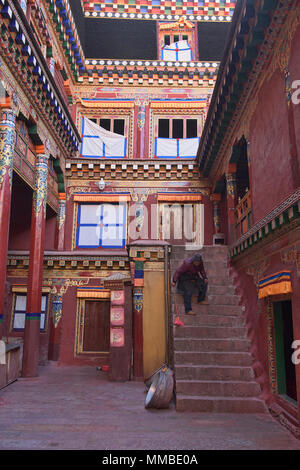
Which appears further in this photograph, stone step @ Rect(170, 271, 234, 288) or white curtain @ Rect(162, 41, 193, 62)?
white curtain @ Rect(162, 41, 193, 62)

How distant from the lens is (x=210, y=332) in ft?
23.7

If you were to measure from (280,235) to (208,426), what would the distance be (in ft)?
9.98

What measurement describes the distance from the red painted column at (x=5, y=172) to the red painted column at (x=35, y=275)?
73.9 inches

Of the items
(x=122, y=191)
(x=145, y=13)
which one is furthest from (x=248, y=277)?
(x=145, y=13)

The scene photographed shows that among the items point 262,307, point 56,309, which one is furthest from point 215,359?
point 56,309

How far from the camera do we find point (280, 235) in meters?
5.73

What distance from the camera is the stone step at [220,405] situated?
575 centimetres

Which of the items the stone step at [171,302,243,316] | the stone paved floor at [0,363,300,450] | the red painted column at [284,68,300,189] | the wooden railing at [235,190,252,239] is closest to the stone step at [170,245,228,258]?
the wooden railing at [235,190,252,239]

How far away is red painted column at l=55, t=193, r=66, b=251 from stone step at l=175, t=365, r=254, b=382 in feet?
27.3

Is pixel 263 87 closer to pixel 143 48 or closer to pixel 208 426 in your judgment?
pixel 208 426

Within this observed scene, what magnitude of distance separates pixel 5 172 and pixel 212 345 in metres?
5.58

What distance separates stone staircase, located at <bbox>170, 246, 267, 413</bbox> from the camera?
5797mm

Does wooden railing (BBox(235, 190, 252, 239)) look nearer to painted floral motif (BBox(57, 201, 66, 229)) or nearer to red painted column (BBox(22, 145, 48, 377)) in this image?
red painted column (BBox(22, 145, 48, 377))
